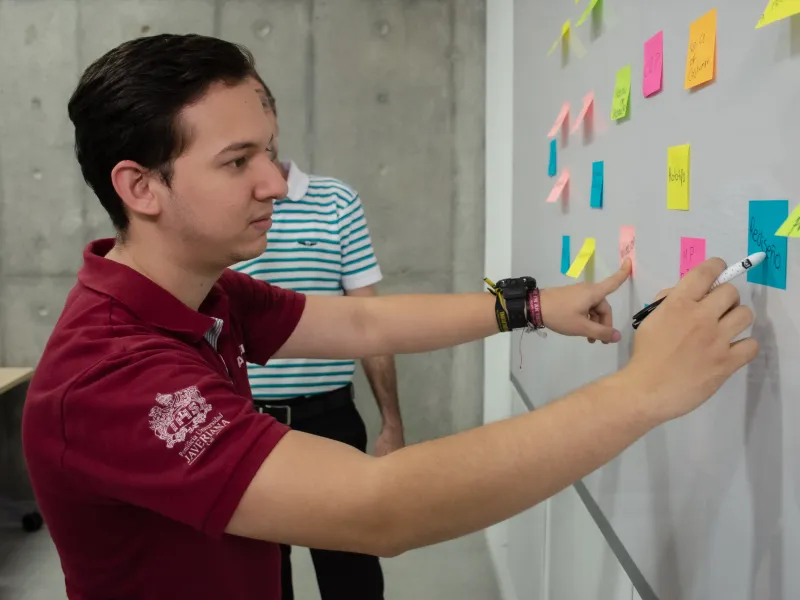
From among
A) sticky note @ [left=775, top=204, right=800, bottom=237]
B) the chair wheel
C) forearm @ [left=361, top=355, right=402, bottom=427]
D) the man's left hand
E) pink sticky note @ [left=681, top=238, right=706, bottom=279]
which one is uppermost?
sticky note @ [left=775, top=204, right=800, bottom=237]

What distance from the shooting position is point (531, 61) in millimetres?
1788

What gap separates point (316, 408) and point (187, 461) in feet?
3.76

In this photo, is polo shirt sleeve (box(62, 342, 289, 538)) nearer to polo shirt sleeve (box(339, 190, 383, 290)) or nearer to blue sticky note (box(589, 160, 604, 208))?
blue sticky note (box(589, 160, 604, 208))

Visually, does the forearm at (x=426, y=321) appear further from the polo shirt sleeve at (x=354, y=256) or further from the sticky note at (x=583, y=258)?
the polo shirt sleeve at (x=354, y=256)

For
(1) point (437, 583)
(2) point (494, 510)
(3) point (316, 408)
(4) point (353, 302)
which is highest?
(4) point (353, 302)

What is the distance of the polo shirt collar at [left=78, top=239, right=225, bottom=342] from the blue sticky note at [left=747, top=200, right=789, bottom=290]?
0.68 meters

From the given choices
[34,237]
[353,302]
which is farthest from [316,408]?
[34,237]

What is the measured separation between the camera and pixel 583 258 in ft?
3.97

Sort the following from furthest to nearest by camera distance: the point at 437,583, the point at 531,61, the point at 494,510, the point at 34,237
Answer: the point at 34,237 < the point at 437,583 < the point at 531,61 < the point at 494,510

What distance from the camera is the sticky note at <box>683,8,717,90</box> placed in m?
0.74

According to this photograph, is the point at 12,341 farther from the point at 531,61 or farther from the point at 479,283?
the point at 531,61

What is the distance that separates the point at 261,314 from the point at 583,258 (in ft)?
1.94

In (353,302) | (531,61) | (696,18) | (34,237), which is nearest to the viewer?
(696,18)

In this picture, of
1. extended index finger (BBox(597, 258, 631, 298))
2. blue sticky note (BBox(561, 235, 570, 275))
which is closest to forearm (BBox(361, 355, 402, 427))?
blue sticky note (BBox(561, 235, 570, 275))
